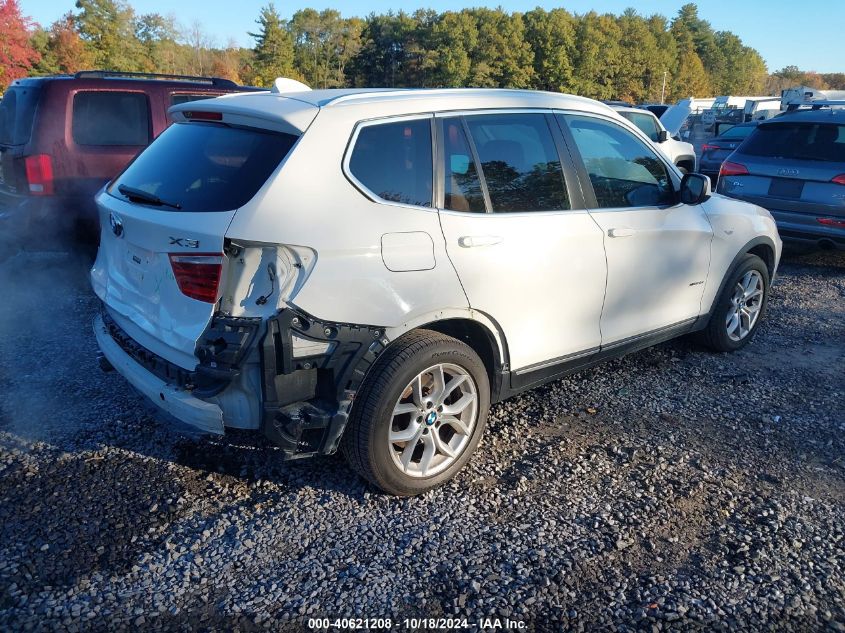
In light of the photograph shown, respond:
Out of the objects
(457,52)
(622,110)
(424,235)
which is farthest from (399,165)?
(457,52)

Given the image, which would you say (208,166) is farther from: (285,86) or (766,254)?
(766,254)

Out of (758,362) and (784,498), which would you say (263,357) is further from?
(758,362)

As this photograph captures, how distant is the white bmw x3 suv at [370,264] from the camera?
8.90 feet

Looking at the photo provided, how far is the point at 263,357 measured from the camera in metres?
2.67

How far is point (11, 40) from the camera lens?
1072 inches

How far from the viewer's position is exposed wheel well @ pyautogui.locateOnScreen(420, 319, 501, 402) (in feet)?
10.7

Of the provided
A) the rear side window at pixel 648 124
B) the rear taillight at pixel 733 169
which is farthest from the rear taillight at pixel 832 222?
the rear side window at pixel 648 124

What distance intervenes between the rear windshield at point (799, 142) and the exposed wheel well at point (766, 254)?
283 centimetres

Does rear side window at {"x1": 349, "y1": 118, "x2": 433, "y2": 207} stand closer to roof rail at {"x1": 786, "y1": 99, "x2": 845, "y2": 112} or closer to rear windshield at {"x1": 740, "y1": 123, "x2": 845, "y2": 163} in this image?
rear windshield at {"x1": 740, "y1": 123, "x2": 845, "y2": 163}

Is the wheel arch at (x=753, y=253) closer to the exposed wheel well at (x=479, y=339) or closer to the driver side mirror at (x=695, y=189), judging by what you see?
the driver side mirror at (x=695, y=189)

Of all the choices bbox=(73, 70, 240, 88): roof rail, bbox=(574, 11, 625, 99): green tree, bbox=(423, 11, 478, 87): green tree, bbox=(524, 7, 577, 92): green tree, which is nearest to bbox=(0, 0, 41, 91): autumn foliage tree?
bbox=(73, 70, 240, 88): roof rail

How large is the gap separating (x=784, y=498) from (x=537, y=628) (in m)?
1.59

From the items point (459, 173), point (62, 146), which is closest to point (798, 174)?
point (459, 173)

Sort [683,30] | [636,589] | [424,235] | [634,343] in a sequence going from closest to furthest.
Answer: [636,589]
[424,235]
[634,343]
[683,30]
